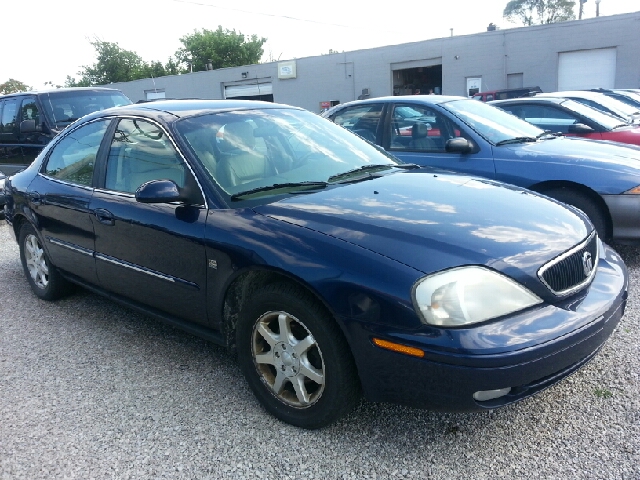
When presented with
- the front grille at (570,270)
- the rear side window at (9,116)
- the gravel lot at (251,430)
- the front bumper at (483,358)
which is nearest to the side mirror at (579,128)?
the gravel lot at (251,430)

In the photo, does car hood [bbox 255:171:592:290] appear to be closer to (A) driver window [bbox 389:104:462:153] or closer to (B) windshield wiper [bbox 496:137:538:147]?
(B) windshield wiper [bbox 496:137:538:147]

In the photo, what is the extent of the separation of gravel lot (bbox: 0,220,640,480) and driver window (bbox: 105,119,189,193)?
114 centimetres

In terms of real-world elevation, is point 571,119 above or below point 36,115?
below

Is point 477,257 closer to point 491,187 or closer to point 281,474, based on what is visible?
point 491,187

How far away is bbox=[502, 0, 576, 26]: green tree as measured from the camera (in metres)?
67.1

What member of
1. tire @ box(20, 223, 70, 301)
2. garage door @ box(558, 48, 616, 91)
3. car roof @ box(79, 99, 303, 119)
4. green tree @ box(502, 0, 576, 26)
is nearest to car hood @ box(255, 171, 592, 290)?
car roof @ box(79, 99, 303, 119)

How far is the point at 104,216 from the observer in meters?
3.64

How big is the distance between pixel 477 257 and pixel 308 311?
0.76m

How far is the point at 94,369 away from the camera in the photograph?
351 cm

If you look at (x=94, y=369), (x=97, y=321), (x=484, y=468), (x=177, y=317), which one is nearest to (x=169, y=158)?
(x=177, y=317)

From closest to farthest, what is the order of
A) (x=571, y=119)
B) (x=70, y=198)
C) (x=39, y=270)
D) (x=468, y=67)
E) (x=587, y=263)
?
(x=587, y=263)
(x=70, y=198)
(x=39, y=270)
(x=571, y=119)
(x=468, y=67)

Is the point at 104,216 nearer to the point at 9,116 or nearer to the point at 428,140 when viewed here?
the point at 428,140

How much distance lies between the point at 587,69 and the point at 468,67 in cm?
562

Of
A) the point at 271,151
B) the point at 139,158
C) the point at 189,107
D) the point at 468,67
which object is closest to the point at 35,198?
the point at 139,158
